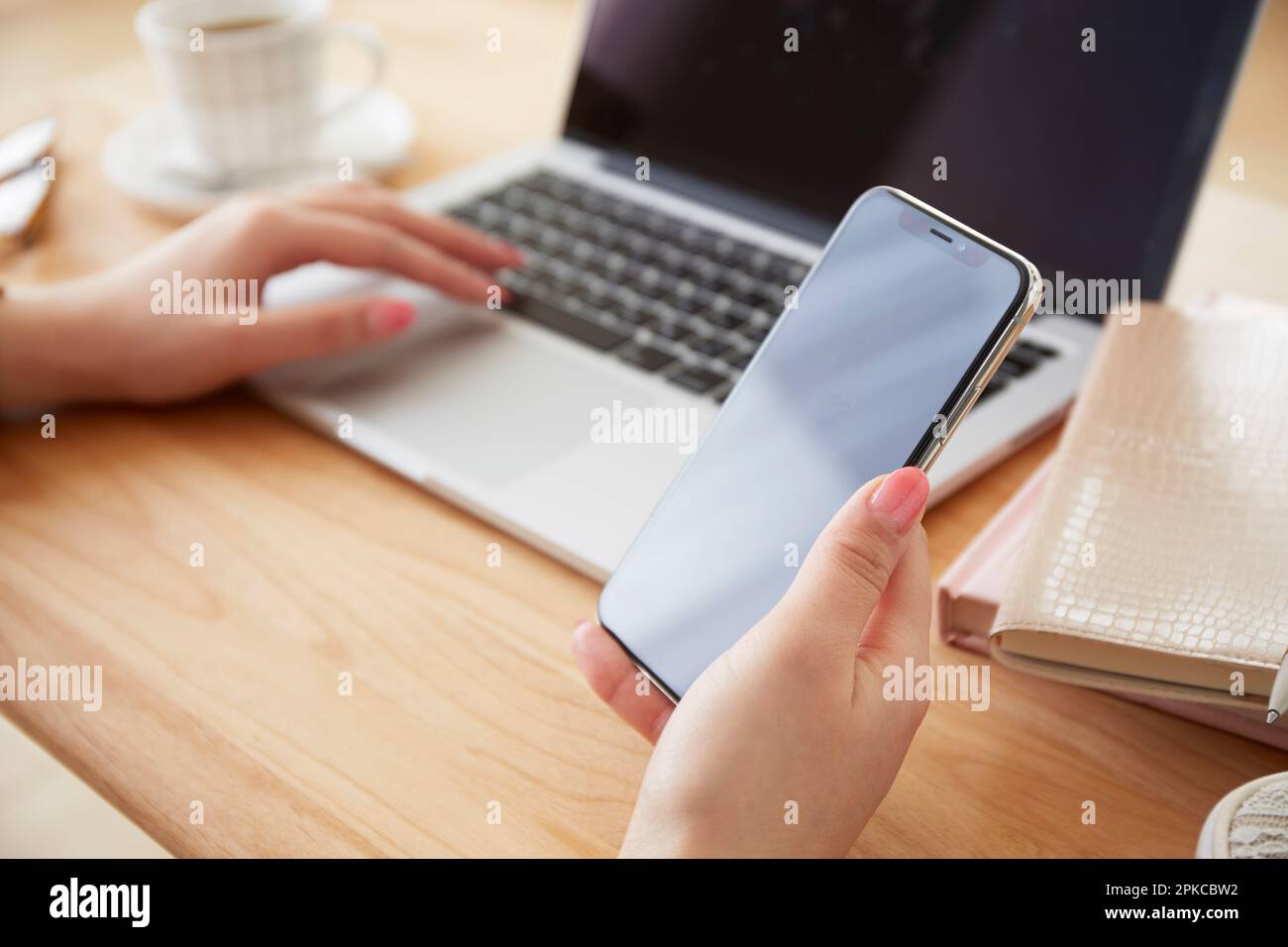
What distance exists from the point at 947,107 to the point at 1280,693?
46 cm

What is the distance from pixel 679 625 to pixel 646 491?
0.13 m

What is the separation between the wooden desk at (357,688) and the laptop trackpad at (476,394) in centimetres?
3

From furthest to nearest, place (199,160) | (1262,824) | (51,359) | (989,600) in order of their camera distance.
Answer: (199,160) → (51,359) → (989,600) → (1262,824)

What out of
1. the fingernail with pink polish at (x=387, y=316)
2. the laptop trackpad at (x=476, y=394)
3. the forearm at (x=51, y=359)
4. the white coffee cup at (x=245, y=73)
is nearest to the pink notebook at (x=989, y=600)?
the laptop trackpad at (x=476, y=394)

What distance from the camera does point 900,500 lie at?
1.38 feet

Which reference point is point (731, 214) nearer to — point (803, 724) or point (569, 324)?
point (569, 324)

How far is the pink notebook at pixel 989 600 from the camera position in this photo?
49 cm

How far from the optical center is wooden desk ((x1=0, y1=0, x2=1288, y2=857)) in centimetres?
46

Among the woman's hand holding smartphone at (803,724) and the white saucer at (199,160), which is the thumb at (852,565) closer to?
the woman's hand holding smartphone at (803,724)

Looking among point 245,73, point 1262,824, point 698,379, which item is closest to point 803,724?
point 1262,824

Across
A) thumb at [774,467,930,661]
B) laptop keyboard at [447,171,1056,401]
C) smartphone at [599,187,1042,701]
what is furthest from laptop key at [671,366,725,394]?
thumb at [774,467,930,661]

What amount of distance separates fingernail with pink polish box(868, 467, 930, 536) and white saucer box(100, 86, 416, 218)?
2.26ft
